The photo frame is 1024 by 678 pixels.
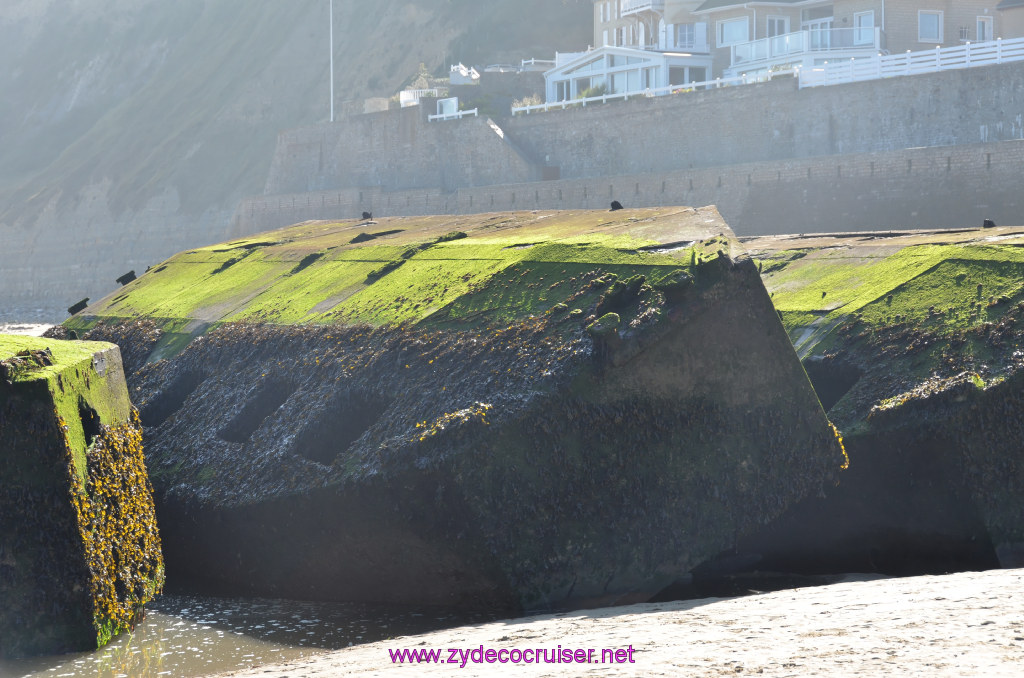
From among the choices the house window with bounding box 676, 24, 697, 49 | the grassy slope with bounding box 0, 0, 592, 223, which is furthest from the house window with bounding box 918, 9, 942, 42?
the grassy slope with bounding box 0, 0, 592, 223

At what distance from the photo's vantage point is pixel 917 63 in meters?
30.0

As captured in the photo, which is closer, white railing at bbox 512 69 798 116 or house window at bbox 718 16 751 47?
white railing at bbox 512 69 798 116

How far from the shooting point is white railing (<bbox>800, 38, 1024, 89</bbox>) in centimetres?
2845

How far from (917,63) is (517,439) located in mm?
25395

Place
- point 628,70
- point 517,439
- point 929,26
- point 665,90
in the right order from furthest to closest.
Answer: point 628,70 < point 929,26 < point 665,90 < point 517,439

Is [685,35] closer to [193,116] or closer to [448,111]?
[448,111]

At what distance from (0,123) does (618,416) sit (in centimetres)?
8608

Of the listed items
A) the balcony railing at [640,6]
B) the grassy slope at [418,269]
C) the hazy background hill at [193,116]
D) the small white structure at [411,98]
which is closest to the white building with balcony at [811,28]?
the balcony railing at [640,6]

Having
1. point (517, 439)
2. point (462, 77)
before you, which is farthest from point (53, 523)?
point (462, 77)

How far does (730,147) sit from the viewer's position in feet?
111

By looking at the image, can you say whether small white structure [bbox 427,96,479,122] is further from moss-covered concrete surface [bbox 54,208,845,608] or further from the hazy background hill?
moss-covered concrete surface [bbox 54,208,845,608]

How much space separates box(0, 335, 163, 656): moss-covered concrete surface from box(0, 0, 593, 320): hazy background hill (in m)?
45.0

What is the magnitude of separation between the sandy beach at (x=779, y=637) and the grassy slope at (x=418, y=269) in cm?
236

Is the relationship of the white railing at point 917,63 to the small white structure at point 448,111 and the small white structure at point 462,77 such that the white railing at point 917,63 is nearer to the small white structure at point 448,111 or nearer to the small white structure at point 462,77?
the small white structure at point 448,111
